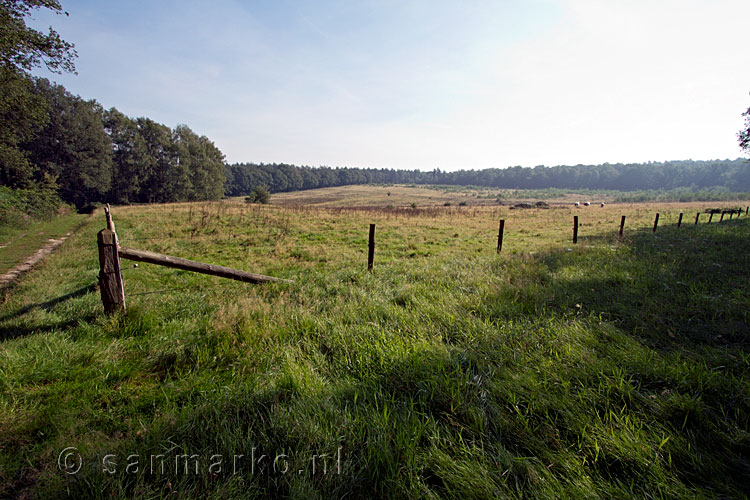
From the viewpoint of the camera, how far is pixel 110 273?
423cm

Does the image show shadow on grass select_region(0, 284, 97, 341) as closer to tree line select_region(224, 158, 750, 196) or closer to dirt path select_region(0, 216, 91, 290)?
dirt path select_region(0, 216, 91, 290)

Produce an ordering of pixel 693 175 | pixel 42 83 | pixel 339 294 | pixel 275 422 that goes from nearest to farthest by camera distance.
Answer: pixel 275 422, pixel 339 294, pixel 42 83, pixel 693 175

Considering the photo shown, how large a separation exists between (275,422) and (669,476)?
9.27 feet

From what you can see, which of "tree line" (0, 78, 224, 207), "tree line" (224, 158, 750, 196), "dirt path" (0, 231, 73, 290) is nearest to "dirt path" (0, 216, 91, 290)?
"dirt path" (0, 231, 73, 290)

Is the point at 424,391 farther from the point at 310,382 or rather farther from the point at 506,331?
the point at 506,331

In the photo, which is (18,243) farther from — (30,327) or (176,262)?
(176,262)

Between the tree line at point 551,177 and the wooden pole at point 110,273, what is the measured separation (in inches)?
4838

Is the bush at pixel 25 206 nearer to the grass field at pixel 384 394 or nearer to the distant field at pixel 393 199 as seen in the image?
the grass field at pixel 384 394

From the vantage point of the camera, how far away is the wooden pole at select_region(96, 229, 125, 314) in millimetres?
4129

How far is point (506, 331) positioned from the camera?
4039 mm

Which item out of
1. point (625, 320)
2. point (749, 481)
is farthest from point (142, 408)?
point (625, 320)

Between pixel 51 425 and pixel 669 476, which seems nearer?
pixel 669 476

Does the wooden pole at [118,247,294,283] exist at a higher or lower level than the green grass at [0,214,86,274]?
higher

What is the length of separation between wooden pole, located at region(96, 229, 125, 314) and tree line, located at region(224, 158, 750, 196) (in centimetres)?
12287
